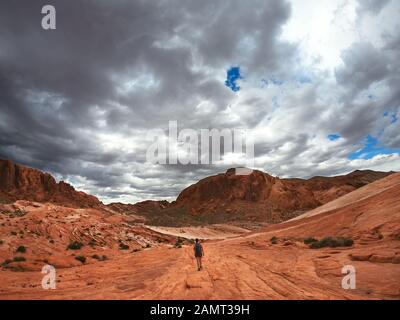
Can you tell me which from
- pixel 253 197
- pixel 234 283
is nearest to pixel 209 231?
pixel 253 197

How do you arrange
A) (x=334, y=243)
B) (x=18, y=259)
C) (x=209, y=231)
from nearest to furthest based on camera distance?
(x=18, y=259)
(x=334, y=243)
(x=209, y=231)

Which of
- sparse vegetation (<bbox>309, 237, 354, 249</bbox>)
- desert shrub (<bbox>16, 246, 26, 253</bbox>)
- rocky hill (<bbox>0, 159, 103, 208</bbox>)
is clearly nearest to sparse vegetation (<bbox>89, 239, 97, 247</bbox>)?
desert shrub (<bbox>16, 246, 26, 253</bbox>)

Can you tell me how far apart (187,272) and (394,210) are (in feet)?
52.9

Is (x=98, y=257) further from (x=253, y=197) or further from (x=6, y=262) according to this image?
(x=253, y=197)

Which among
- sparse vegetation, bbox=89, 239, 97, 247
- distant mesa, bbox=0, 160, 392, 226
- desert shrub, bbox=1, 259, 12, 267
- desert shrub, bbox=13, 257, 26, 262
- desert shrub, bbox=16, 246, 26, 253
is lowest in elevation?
desert shrub, bbox=1, 259, 12, 267

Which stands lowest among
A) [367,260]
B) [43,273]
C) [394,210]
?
[43,273]

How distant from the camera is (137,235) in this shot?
3666 cm

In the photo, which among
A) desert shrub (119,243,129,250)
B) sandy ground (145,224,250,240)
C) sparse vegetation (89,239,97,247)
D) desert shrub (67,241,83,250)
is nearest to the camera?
desert shrub (67,241,83,250)

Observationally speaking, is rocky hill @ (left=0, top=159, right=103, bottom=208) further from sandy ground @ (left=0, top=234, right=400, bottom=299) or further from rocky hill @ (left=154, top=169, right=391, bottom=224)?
sandy ground @ (left=0, top=234, right=400, bottom=299)

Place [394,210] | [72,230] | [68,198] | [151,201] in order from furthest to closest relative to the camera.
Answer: [151,201]
[68,198]
[72,230]
[394,210]

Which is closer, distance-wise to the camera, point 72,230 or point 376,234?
point 376,234
